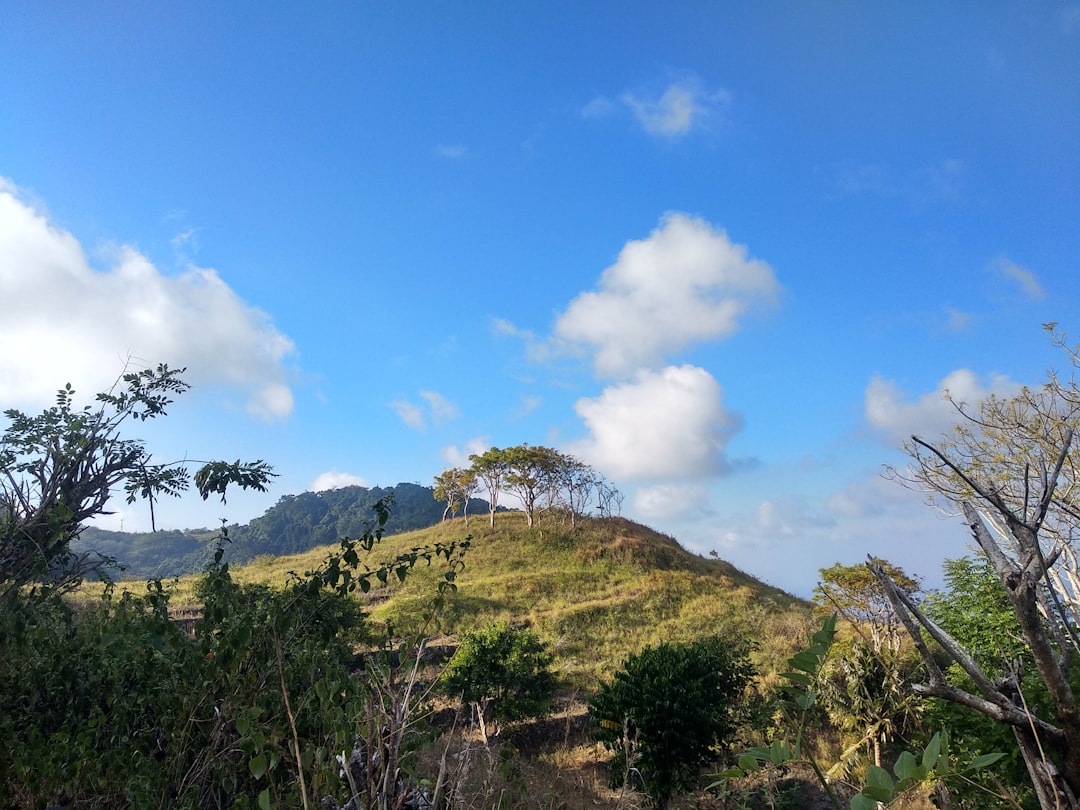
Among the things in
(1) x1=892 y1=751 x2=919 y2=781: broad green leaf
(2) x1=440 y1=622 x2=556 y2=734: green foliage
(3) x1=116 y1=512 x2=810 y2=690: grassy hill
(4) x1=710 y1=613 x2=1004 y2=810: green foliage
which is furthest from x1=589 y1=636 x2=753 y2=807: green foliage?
(1) x1=892 y1=751 x2=919 y2=781: broad green leaf

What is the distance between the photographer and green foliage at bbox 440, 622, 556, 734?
14.5 meters

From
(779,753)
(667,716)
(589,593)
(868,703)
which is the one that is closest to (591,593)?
(589,593)

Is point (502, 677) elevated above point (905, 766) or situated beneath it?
situated beneath

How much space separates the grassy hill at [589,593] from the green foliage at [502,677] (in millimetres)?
2598

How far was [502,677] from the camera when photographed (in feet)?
47.9

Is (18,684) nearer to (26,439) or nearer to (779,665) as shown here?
(26,439)

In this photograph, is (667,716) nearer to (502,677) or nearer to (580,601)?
(502,677)

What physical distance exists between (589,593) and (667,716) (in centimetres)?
2065

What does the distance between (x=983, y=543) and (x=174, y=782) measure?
12.1 ft

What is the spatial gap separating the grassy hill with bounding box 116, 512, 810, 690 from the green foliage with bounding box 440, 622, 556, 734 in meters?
2.60

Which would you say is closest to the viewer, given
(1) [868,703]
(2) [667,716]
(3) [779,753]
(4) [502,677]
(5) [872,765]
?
(5) [872,765]

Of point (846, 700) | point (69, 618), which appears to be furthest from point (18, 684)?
point (846, 700)

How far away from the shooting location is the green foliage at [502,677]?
571 inches

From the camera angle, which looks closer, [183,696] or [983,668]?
[183,696]
